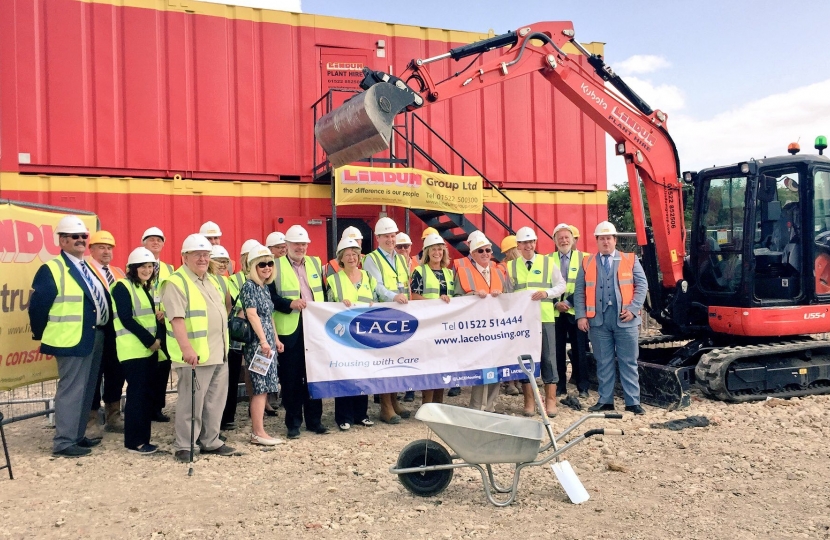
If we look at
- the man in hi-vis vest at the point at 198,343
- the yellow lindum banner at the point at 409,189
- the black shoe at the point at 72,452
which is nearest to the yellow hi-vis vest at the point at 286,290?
the man in hi-vis vest at the point at 198,343

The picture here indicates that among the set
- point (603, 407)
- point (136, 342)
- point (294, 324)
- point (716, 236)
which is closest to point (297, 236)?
point (294, 324)

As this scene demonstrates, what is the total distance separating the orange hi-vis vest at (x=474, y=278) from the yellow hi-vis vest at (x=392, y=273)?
565mm

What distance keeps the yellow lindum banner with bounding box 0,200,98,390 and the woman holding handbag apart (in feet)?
6.10

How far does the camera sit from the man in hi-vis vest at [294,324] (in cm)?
616

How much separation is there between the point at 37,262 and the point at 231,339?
2014 millimetres

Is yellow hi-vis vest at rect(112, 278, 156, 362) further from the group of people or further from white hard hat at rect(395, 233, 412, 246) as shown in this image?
white hard hat at rect(395, 233, 412, 246)

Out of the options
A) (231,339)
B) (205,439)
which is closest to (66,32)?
(231,339)

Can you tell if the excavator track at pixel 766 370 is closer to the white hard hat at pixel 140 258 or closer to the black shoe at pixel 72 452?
the white hard hat at pixel 140 258

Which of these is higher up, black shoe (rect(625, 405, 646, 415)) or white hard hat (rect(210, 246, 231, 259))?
white hard hat (rect(210, 246, 231, 259))

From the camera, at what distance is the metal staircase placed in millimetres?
10680

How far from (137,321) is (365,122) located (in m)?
2.68

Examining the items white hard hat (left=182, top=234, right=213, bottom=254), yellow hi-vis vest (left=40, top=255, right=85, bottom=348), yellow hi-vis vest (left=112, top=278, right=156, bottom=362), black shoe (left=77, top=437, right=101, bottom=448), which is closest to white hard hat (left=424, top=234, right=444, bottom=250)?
white hard hat (left=182, top=234, right=213, bottom=254)

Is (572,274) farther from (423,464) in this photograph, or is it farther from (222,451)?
(222,451)

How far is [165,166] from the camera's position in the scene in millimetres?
10242
